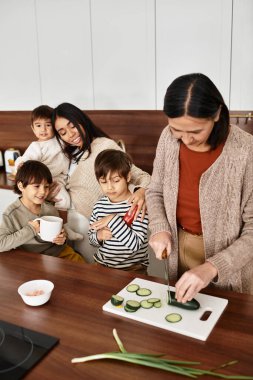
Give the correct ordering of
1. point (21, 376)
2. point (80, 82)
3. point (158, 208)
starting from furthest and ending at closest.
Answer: point (80, 82) → point (158, 208) → point (21, 376)

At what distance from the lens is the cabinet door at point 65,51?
114 inches

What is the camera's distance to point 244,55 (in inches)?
93.8

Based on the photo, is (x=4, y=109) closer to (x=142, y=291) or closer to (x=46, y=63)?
(x=46, y=63)

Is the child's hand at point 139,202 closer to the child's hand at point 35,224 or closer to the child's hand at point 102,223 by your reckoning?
the child's hand at point 102,223

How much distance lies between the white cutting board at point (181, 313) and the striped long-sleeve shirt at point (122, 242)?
53cm

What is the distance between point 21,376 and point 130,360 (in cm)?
26

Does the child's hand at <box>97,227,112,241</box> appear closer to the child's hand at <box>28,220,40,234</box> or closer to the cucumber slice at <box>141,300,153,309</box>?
the child's hand at <box>28,220,40,234</box>

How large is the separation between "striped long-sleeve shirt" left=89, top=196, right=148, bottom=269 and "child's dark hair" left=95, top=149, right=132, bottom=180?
16cm

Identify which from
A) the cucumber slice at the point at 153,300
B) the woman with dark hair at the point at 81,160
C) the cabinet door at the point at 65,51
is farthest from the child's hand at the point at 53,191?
the cucumber slice at the point at 153,300

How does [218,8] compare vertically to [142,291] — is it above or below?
above

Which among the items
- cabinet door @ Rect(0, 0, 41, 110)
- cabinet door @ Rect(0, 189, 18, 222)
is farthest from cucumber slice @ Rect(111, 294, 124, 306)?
cabinet door @ Rect(0, 0, 41, 110)

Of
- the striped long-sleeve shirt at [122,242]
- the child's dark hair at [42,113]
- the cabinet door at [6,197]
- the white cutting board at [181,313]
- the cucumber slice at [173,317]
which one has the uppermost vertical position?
the child's dark hair at [42,113]

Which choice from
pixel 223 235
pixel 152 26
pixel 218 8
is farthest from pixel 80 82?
pixel 223 235

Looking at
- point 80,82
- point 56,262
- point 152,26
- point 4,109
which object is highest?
point 152,26
